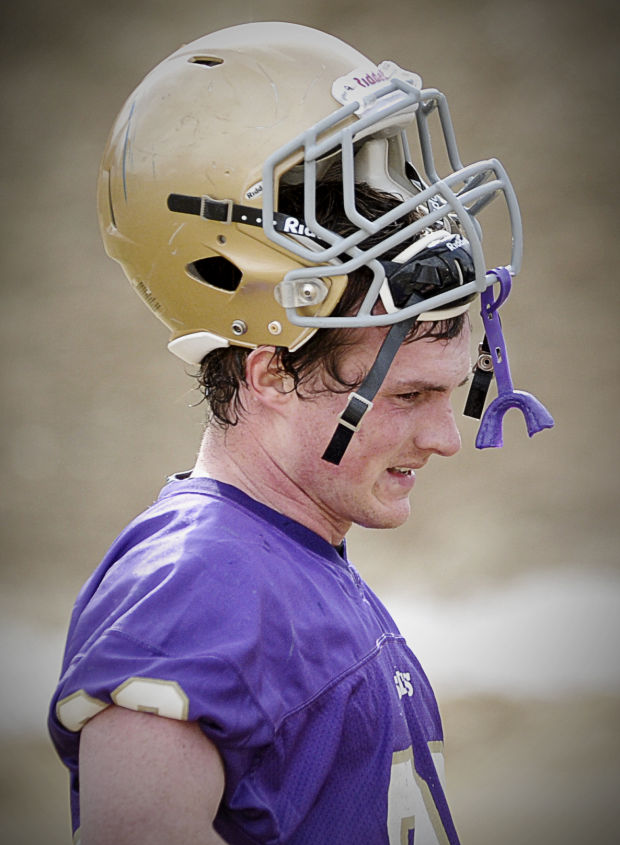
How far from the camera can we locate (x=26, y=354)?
4844 millimetres

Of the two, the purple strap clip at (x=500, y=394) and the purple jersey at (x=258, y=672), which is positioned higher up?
the purple strap clip at (x=500, y=394)

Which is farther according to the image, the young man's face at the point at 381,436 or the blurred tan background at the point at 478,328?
the blurred tan background at the point at 478,328

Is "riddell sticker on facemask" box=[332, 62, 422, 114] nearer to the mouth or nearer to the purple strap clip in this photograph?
the purple strap clip

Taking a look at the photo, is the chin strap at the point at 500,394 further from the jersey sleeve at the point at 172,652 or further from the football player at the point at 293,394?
the jersey sleeve at the point at 172,652

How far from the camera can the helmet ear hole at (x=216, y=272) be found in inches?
59.4

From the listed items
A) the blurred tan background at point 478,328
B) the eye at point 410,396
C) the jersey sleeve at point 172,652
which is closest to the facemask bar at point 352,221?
the eye at point 410,396

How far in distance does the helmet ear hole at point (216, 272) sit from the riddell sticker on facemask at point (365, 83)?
27 centimetres

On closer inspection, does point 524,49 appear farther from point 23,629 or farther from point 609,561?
point 23,629

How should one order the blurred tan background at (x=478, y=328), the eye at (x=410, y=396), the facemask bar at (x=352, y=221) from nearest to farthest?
the facemask bar at (x=352, y=221)
the eye at (x=410, y=396)
the blurred tan background at (x=478, y=328)

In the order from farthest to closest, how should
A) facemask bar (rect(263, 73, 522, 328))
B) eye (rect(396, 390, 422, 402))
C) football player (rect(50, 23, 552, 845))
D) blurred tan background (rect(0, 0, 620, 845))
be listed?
blurred tan background (rect(0, 0, 620, 845)) < eye (rect(396, 390, 422, 402)) < facemask bar (rect(263, 73, 522, 328)) < football player (rect(50, 23, 552, 845))

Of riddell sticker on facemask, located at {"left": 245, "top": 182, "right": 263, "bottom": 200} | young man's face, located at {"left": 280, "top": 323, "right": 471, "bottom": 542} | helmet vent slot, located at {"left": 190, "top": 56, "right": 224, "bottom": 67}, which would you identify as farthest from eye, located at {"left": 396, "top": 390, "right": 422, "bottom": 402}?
helmet vent slot, located at {"left": 190, "top": 56, "right": 224, "bottom": 67}

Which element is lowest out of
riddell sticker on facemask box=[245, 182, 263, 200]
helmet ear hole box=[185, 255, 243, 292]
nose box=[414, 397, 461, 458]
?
nose box=[414, 397, 461, 458]

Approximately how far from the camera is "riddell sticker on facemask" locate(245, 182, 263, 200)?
4.68 feet

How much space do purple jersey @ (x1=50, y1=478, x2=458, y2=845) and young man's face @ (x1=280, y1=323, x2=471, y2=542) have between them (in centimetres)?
7
